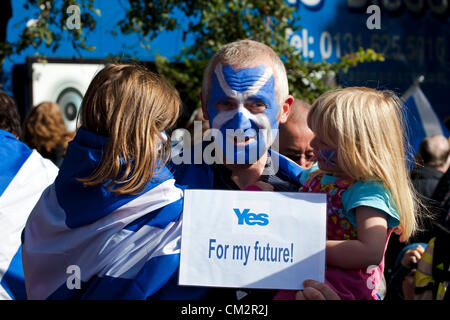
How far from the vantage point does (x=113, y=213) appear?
1728 mm

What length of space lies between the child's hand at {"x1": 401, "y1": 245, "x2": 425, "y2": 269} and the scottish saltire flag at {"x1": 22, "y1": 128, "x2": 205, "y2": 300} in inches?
70.7

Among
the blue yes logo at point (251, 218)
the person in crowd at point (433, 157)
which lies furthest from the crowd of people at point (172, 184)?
the person in crowd at point (433, 157)

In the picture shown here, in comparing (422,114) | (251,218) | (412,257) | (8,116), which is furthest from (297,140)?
(422,114)

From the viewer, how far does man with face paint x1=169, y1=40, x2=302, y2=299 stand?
1.99m

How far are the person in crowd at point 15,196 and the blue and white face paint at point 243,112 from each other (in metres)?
1.08

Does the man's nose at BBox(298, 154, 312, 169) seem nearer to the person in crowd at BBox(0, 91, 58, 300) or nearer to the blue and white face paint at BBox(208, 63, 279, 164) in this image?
the blue and white face paint at BBox(208, 63, 279, 164)

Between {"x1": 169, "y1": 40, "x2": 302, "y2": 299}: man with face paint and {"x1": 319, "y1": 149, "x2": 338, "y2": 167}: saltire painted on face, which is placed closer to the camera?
{"x1": 319, "y1": 149, "x2": 338, "y2": 167}: saltire painted on face

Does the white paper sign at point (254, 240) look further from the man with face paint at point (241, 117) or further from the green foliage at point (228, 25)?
the green foliage at point (228, 25)

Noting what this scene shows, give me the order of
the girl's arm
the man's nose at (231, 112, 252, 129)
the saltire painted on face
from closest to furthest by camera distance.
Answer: the girl's arm → the saltire painted on face → the man's nose at (231, 112, 252, 129)

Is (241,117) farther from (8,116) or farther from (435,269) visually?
(8,116)

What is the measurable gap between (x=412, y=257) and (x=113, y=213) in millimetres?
1977

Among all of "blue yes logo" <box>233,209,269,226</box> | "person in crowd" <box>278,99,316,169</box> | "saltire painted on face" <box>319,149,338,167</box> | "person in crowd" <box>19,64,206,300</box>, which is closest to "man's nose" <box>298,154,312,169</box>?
"person in crowd" <box>278,99,316,169</box>

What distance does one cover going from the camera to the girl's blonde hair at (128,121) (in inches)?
67.5

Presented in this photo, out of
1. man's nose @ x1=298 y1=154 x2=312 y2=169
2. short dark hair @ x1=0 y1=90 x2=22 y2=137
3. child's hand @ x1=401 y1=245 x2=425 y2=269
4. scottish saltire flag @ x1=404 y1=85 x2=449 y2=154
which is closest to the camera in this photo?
man's nose @ x1=298 y1=154 x2=312 y2=169
